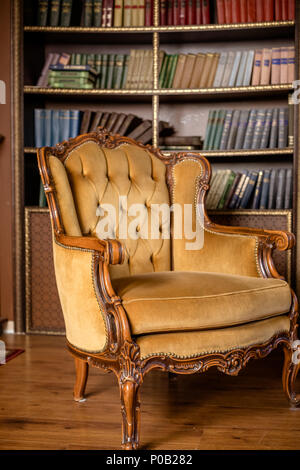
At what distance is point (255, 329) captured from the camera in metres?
1.70

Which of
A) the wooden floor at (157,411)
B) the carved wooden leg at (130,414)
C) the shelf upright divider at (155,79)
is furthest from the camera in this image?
the shelf upright divider at (155,79)

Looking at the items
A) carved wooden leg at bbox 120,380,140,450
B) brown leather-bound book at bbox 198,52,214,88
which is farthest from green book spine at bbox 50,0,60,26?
carved wooden leg at bbox 120,380,140,450

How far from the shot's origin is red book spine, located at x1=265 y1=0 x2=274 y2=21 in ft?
9.32

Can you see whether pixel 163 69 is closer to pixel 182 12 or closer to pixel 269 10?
pixel 182 12

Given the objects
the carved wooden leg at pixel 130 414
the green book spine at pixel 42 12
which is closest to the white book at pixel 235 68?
the green book spine at pixel 42 12

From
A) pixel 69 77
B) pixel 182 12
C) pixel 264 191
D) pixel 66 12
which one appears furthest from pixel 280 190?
pixel 66 12

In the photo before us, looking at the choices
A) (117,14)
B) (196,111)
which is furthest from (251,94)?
(117,14)

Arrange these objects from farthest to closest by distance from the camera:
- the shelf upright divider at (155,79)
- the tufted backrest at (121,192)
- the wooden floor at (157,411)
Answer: the shelf upright divider at (155,79) → the tufted backrest at (121,192) → the wooden floor at (157,411)

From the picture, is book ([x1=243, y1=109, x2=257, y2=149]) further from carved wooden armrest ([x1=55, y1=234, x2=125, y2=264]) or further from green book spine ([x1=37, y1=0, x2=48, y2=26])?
carved wooden armrest ([x1=55, y1=234, x2=125, y2=264])

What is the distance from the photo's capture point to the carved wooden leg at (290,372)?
184cm

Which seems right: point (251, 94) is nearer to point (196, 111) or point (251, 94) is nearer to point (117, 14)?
point (196, 111)

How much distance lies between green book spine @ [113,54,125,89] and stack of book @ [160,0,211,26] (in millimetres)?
308

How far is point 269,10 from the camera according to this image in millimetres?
2852

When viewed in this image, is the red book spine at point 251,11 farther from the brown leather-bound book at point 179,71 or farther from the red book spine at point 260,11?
the brown leather-bound book at point 179,71
